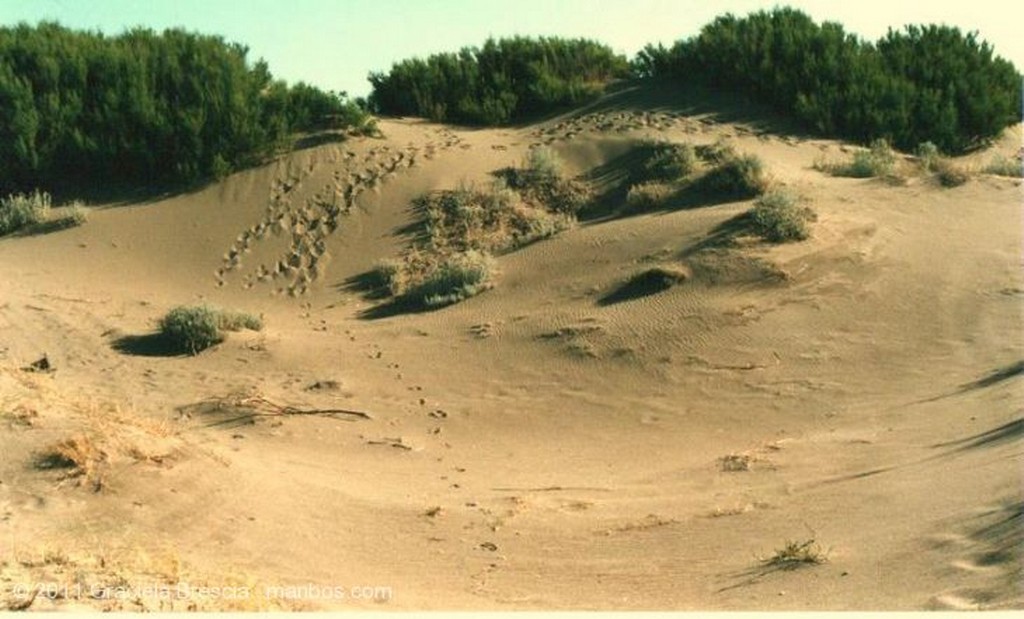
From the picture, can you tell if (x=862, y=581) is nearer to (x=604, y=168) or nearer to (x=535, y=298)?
(x=535, y=298)

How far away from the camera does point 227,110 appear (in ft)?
71.6

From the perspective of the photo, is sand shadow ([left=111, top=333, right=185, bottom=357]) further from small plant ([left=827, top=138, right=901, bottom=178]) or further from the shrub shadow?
small plant ([left=827, top=138, right=901, bottom=178])

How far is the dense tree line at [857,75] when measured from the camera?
22.9 metres

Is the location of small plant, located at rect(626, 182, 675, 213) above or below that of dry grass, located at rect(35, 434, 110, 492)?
above

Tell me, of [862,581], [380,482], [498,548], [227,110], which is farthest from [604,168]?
[862,581]

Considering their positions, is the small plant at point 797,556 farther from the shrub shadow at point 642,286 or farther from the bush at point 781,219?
the bush at point 781,219

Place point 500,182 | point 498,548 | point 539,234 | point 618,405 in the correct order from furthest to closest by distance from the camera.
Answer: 1. point 500,182
2. point 539,234
3. point 618,405
4. point 498,548

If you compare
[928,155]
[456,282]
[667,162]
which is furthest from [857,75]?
[456,282]

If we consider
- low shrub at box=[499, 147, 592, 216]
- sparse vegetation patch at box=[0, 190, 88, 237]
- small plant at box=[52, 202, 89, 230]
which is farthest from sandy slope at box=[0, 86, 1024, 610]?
low shrub at box=[499, 147, 592, 216]

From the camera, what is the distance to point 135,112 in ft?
71.2

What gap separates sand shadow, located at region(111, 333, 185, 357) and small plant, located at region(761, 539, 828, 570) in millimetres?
9104

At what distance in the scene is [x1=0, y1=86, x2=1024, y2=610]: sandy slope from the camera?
324 inches

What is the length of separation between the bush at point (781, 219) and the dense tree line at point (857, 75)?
650cm

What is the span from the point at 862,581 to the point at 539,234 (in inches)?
463
